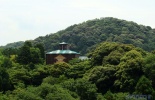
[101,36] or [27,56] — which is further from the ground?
[27,56]

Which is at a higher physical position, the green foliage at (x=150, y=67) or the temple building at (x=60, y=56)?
the green foliage at (x=150, y=67)

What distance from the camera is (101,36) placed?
341ft

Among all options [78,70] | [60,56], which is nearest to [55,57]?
[60,56]

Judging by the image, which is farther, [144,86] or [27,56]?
[27,56]

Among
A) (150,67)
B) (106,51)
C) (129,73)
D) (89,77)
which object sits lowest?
(89,77)

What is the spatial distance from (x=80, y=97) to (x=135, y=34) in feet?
246

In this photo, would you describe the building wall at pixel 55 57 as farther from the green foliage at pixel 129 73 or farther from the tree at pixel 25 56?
the green foliage at pixel 129 73

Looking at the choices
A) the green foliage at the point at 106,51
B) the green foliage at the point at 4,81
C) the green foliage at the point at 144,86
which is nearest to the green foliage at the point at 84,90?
the green foliage at the point at 144,86

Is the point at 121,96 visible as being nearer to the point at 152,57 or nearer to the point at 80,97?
the point at 80,97

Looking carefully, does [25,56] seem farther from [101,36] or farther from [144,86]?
[101,36]

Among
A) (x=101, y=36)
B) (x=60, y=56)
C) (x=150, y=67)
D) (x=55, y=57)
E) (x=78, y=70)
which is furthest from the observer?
(x=101, y=36)

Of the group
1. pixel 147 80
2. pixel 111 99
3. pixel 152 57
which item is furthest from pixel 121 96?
pixel 152 57

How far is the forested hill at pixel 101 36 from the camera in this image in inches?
3846

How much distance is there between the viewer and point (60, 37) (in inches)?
4158
